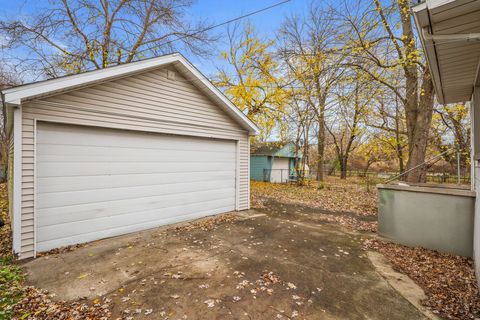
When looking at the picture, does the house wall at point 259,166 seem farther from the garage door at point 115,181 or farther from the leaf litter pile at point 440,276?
the leaf litter pile at point 440,276

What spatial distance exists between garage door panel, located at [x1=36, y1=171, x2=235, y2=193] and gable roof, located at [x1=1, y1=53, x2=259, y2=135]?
143 centimetres

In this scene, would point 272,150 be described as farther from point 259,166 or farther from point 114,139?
point 114,139

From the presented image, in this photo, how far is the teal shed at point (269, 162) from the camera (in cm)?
1858

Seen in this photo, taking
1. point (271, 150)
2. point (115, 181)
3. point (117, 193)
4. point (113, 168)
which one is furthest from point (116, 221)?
point (271, 150)

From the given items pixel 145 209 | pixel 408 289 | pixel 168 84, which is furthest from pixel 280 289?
pixel 168 84

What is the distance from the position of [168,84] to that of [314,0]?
771 centimetres

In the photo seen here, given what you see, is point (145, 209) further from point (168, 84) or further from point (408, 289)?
point (408, 289)

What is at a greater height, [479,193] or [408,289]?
[479,193]

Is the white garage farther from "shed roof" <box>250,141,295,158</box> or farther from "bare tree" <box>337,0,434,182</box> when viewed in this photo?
"shed roof" <box>250,141,295,158</box>

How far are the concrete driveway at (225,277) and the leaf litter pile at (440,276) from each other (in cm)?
38

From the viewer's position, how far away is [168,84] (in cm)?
570

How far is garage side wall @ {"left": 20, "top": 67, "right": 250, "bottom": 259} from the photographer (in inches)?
151

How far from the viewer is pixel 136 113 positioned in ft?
16.9

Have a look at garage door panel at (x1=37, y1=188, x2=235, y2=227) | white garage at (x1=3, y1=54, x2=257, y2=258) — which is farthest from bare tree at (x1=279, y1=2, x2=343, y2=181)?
garage door panel at (x1=37, y1=188, x2=235, y2=227)
